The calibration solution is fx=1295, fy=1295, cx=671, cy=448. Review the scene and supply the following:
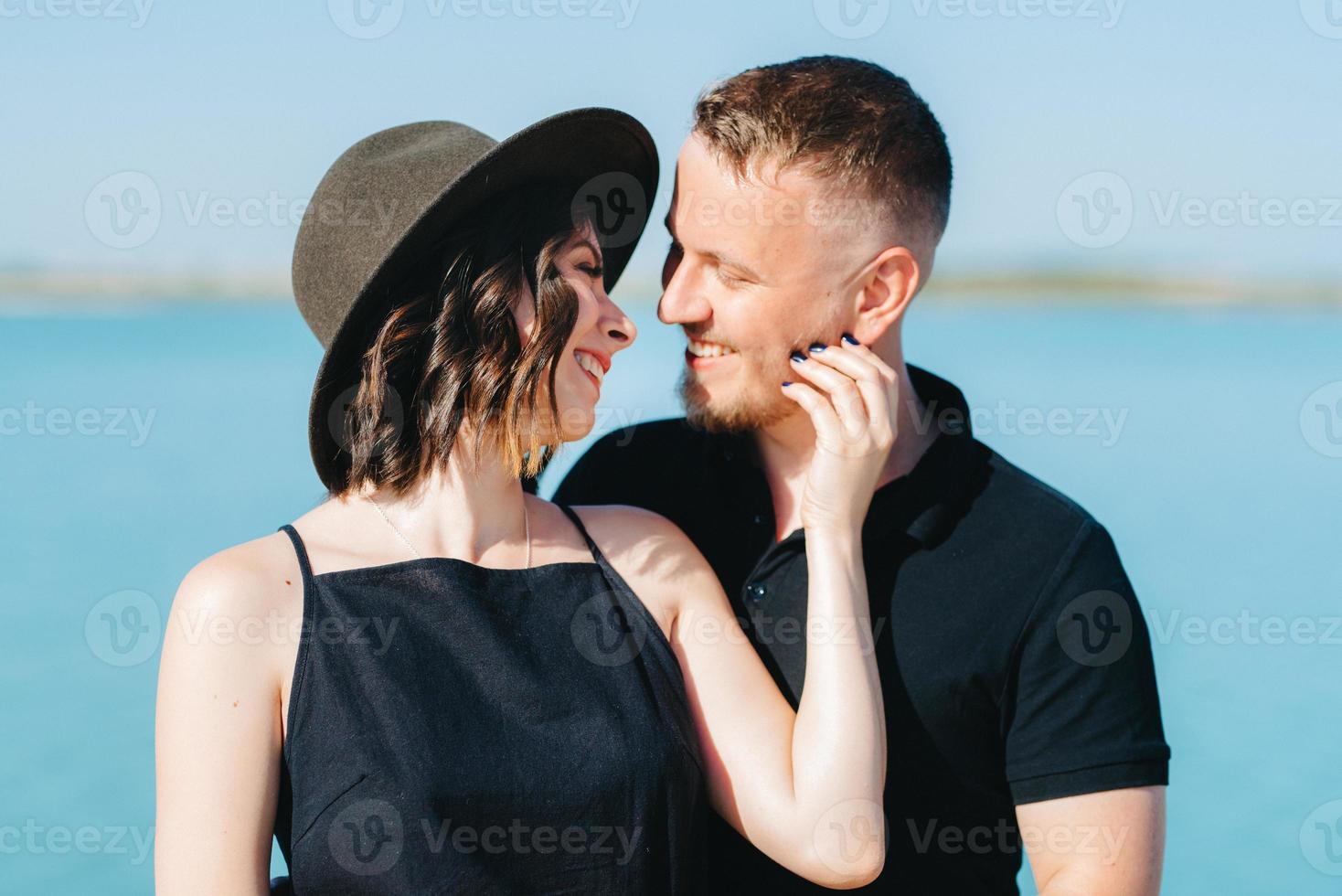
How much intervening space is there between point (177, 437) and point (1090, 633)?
1336cm

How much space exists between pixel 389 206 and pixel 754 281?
2.41ft

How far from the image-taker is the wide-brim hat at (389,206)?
213 centimetres

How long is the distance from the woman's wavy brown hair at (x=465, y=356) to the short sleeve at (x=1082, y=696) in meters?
0.98

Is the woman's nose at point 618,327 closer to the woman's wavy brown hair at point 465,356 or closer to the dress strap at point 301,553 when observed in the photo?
the woman's wavy brown hair at point 465,356

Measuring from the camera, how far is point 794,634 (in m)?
2.41

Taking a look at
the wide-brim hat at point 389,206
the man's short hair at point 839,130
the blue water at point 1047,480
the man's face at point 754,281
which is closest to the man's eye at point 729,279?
the man's face at point 754,281

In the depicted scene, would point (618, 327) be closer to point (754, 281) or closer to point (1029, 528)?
point (754, 281)

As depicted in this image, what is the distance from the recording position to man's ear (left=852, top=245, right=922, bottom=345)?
2.54 metres

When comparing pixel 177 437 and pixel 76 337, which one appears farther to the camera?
pixel 76 337

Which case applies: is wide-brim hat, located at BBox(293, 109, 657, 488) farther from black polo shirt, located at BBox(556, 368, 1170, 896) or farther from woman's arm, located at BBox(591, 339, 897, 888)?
black polo shirt, located at BBox(556, 368, 1170, 896)

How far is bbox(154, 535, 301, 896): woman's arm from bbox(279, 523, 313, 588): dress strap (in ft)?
0.42

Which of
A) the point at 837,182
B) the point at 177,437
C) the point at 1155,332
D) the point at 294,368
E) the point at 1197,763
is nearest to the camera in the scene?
the point at 837,182

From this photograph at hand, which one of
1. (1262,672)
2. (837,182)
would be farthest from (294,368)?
(837,182)

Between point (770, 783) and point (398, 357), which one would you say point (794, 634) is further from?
point (398, 357)
